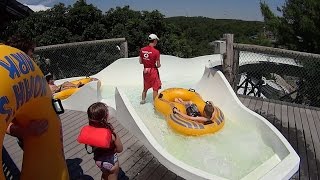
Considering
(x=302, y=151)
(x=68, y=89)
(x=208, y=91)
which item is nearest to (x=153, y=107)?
(x=208, y=91)

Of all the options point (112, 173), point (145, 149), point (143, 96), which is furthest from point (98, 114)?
point (143, 96)

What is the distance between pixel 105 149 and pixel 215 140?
9.66 ft

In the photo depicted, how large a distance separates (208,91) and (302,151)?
2912 mm

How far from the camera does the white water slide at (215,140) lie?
16.7ft

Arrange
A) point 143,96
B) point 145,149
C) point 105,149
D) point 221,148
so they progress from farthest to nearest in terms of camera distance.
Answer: point 143,96
point 221,148
point 145,149
point 105,149

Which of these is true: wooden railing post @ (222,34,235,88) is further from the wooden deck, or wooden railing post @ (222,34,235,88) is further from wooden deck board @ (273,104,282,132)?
wooden deck board @ (273,104,282,132)

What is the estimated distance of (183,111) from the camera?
24.3 ft

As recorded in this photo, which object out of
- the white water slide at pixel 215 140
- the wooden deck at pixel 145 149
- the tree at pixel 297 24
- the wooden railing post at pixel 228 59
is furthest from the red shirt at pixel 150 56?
the tree at pixel 297 24

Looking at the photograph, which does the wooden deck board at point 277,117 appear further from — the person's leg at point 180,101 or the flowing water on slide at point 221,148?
the person's leg at point 180,101

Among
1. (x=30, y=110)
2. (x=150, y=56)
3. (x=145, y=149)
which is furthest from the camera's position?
(x=150, y=56)

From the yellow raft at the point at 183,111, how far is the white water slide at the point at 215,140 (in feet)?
0.38

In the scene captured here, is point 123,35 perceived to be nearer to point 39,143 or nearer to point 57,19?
point 57,19

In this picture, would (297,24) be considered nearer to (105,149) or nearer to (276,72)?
(276,72)

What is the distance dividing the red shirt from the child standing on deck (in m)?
3.69
